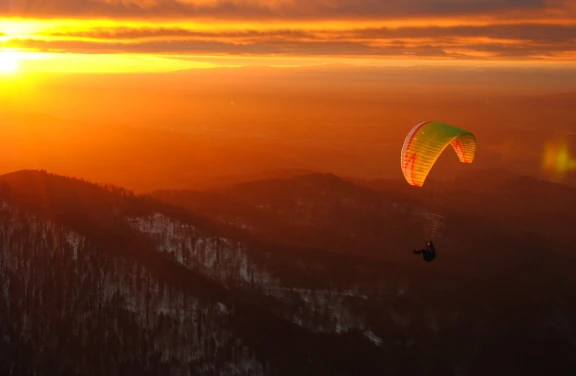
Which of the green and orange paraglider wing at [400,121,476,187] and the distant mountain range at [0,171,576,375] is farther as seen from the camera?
the distant mountain range at [0,171,576,375]

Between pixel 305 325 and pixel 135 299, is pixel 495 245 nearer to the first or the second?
pixel 305 325

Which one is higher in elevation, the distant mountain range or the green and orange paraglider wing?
the green and orange paraglider wing

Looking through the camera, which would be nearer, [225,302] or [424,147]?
[424,147]

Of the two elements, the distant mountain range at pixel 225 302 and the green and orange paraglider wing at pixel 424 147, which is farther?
the distant mountain range at pixel 225 302

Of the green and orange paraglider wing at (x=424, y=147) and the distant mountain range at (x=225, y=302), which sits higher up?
the green and orange paraglider wing at (x=424, y=147)

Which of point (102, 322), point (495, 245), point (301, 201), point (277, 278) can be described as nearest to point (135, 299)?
point (102, 322)
